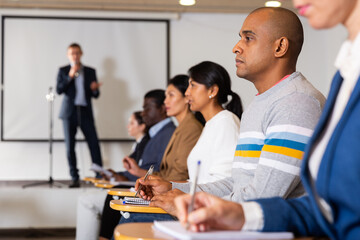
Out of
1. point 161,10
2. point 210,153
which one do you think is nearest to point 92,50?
point 161,10

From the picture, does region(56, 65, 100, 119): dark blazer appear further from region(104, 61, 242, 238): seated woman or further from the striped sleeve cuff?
the striped sleeve cuff

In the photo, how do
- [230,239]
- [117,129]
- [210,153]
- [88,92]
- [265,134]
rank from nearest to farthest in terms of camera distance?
[230,239] < [265,134] < [210,153] < [88,92] < [117,129]

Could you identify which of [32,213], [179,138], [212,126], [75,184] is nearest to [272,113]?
[212,126]

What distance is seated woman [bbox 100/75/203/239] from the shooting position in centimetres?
265

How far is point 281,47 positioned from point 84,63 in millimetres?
4729

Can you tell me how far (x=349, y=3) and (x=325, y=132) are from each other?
0.23m

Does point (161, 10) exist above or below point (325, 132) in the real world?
above

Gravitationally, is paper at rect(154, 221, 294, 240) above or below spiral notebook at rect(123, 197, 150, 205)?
above

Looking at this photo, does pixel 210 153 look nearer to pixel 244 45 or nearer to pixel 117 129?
Result: pixel 244 45

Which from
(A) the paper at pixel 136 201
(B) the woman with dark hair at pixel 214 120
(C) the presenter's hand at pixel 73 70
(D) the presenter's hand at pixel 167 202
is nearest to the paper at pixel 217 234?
(D) the presenter's hand at pixel 167 202

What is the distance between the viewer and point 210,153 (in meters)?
Result: 2.21

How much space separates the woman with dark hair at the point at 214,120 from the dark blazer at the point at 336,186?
3.54 ft

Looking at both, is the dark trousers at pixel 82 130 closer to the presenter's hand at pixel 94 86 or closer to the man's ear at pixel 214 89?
the presenter's hand at pixel 94 86

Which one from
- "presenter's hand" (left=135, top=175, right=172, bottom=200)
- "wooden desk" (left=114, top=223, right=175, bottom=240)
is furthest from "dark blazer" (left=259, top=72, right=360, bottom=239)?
"presenter's hand" (left=135, top=175, right=172, bottom=200)
